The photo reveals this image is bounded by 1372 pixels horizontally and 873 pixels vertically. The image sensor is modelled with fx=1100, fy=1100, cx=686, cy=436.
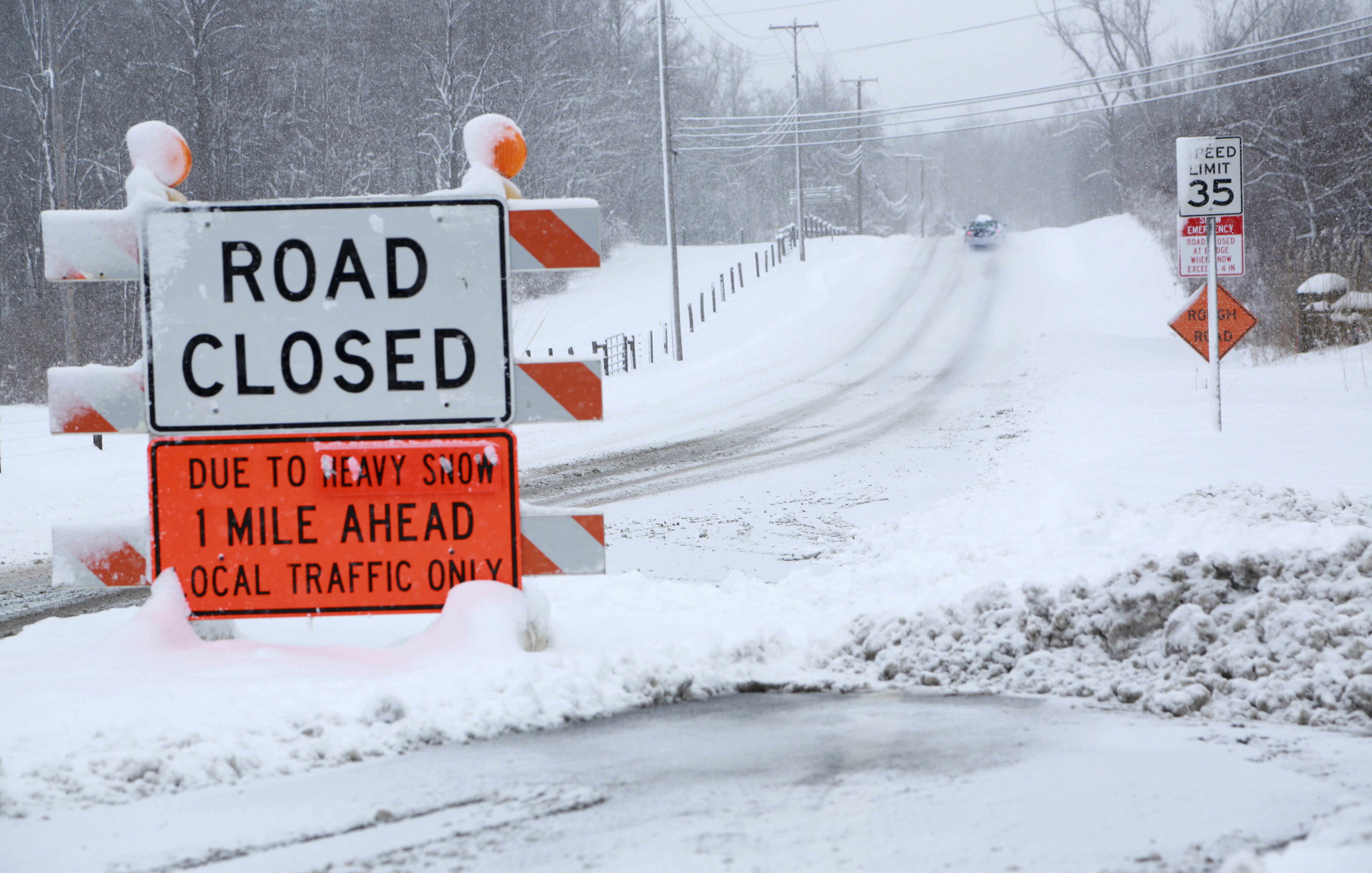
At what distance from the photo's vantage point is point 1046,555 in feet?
19.6

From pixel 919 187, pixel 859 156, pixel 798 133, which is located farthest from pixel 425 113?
pixel 919 187

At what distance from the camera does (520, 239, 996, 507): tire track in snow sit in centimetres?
1073

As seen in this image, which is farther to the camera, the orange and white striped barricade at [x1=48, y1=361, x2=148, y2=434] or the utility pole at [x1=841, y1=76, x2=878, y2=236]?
the utility pole at [x1=841, y1=76, x2=878, y2=236]

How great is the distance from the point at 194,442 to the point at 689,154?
6673cm

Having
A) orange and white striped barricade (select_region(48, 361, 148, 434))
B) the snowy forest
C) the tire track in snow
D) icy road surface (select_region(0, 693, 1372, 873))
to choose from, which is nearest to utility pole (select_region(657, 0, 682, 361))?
the tire track in snow

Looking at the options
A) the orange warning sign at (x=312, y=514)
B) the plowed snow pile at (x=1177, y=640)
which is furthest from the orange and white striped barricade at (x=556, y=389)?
the plowed snow pile at (x=1177, y=640)

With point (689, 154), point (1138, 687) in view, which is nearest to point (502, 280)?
point (1138, 687)

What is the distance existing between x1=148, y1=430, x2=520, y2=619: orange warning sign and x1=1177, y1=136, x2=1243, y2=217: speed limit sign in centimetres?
930

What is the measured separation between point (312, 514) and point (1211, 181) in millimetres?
10046

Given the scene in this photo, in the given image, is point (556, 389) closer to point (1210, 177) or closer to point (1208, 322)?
point (1210, 177)

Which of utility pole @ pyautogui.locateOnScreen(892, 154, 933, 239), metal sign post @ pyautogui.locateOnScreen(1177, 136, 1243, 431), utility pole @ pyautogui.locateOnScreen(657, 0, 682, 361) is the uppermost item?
utility pole @ pyautogui.locateOnScreen(892, 154, 933, 239)

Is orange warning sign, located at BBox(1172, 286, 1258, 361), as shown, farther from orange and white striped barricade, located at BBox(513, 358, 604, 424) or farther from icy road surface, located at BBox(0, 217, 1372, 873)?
orange and white striped barricade, located at BBox(513, 358, 604, 424)

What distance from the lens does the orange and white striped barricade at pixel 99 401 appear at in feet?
13.1

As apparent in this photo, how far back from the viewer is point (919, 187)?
155750 mm
